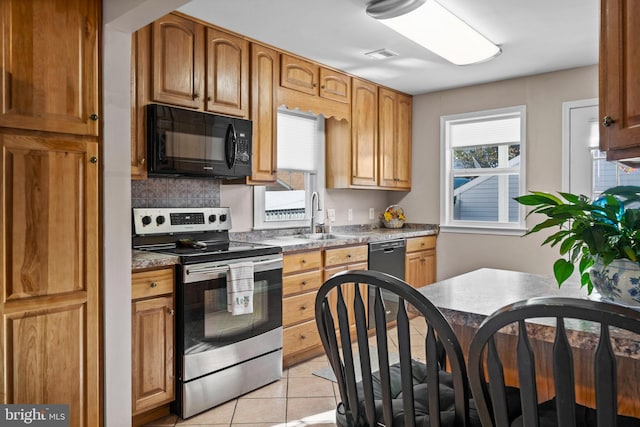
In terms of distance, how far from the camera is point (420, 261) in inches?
179

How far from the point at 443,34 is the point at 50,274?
8.71 feet

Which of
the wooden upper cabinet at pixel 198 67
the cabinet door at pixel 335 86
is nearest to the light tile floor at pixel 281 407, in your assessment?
the wooden upper cabinet at pixel 198 67

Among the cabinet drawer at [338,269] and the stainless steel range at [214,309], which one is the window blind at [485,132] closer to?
the cabinet drawer at [338,269]

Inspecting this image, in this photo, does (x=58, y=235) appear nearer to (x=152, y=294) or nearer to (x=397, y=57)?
(x=152, y=294)

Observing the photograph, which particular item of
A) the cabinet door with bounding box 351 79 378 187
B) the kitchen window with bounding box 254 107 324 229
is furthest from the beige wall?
the kitchen window with bounding box 254 107 324 229

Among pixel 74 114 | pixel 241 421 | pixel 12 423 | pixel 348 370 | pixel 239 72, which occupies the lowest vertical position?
pixel 241 421

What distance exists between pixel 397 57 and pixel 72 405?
3142 mm

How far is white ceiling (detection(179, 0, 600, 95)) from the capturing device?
2.69m

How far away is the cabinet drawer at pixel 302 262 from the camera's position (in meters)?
3.15

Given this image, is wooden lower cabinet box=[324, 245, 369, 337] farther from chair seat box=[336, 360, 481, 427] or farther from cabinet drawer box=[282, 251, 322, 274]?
chair seat box=[336, 360, 481, 427]

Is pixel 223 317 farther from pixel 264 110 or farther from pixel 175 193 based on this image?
pixel 264 110

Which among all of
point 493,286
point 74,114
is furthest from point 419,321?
point 74,114

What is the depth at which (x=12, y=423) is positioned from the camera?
187 centimetres

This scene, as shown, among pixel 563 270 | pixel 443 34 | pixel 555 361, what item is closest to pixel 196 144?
pixel 443 34
